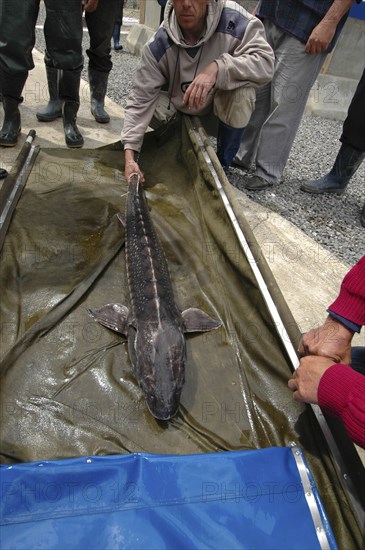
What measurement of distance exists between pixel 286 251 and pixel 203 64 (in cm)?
184

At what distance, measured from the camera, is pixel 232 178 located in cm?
462

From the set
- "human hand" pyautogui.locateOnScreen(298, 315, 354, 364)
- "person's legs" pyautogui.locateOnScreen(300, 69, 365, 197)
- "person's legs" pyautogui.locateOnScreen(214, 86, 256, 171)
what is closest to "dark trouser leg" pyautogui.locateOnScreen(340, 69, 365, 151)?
"person's legs" pyautogui.locateOnScreen(300, 69, 365, 197)

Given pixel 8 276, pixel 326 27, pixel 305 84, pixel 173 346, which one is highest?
pixel 326 27

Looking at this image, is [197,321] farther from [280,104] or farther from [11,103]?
[11,103]

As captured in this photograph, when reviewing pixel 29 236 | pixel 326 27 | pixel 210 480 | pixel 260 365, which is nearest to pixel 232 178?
pixel 326 27

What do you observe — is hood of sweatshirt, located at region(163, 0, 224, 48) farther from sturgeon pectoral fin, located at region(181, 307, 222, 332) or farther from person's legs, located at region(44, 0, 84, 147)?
sturgeon pectoral fin, located at region(181, 307, 222, 332)

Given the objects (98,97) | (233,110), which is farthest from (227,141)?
(98,97)

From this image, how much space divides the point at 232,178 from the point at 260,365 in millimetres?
2926

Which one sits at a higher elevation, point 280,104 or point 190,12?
point 190,12

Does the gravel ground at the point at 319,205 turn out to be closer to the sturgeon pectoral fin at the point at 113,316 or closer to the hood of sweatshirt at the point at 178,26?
the hood of sweatshirt at the point at 178,26

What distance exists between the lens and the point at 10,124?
13.1ft

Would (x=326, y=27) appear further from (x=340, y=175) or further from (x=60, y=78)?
(x=60, y=78)

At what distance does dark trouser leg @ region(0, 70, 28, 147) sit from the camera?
372 centimetres

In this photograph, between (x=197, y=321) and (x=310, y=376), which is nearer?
(x=310, y=376)
